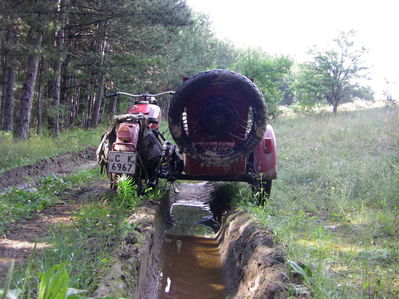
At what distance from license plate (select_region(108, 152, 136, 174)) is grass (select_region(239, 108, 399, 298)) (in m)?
1.68

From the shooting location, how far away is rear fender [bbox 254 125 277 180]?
18.0ft

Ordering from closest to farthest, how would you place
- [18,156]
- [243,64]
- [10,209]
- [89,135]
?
[10,209]
[18,156]
[89,135]
[243,64]

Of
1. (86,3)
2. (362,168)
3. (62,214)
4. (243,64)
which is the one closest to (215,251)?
(62,214)

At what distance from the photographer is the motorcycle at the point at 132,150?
5.15 meters

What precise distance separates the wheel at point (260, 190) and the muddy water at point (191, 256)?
32.5 inches

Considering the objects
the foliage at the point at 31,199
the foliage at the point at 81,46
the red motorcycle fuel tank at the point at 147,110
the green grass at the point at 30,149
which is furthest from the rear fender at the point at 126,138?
the foliage at the point at 81,46

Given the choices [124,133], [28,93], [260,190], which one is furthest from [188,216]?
[28,93]

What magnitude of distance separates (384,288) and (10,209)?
14.5 feet

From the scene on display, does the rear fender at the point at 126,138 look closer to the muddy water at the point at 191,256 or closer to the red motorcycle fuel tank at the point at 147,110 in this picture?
the red motorcycle fuel tank at the point at 147,110

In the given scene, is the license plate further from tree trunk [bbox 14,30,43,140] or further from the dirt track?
tree trunk [bbox 14,30,43,140]

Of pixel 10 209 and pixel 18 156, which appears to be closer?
pixel 10 209

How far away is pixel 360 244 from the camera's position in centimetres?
411

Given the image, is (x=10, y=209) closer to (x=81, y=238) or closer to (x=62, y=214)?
(x=62, y=214)

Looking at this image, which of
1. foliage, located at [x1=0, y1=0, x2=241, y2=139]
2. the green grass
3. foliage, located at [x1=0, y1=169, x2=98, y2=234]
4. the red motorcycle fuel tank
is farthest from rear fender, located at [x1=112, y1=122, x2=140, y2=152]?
foliage, located at [x1=0, y1=0, x2=241, y2=139]
